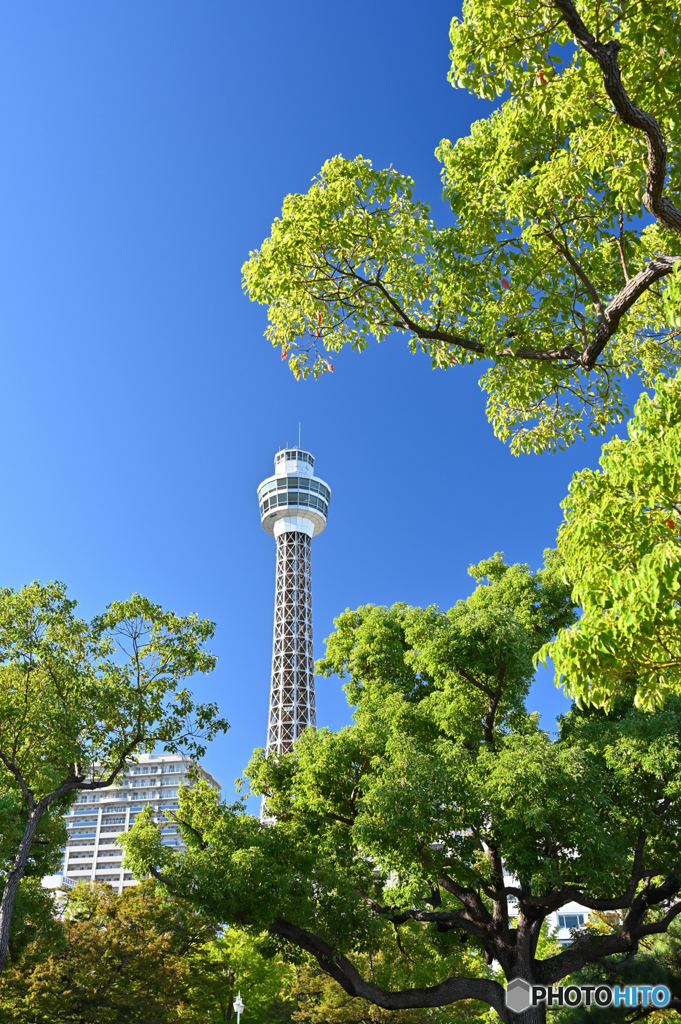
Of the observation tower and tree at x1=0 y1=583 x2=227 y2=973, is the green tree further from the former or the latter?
the observation tower

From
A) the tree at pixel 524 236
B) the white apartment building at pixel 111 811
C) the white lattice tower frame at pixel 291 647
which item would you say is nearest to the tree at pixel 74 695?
the tree at pixel 524 236

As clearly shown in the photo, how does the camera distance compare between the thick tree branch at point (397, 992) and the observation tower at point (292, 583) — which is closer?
Answer: the thick tree branch at point (397, 992)

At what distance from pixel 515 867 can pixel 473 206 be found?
28.7ft

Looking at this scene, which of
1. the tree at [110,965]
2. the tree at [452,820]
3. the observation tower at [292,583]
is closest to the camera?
the tree at [452,820]

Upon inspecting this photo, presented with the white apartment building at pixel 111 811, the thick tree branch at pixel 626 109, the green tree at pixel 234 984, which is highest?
the white apartment building at pixel 111 811

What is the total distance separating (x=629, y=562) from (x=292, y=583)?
198ft

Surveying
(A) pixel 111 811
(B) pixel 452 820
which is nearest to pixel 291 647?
(A) pixel 111 811

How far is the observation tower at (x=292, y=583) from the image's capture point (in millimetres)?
57906

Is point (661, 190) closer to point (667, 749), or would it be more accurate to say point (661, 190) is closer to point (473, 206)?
point (473, 206)

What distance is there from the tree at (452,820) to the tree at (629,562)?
5090 mm

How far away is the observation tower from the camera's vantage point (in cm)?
5791

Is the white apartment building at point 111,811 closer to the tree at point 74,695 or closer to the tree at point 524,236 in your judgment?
the tree at point 74,695

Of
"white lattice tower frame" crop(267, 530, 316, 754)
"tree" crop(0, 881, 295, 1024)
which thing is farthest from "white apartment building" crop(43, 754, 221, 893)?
"tree" crop(0, 881, 295, 1024)

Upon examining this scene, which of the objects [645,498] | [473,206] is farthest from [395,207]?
[645,498]
